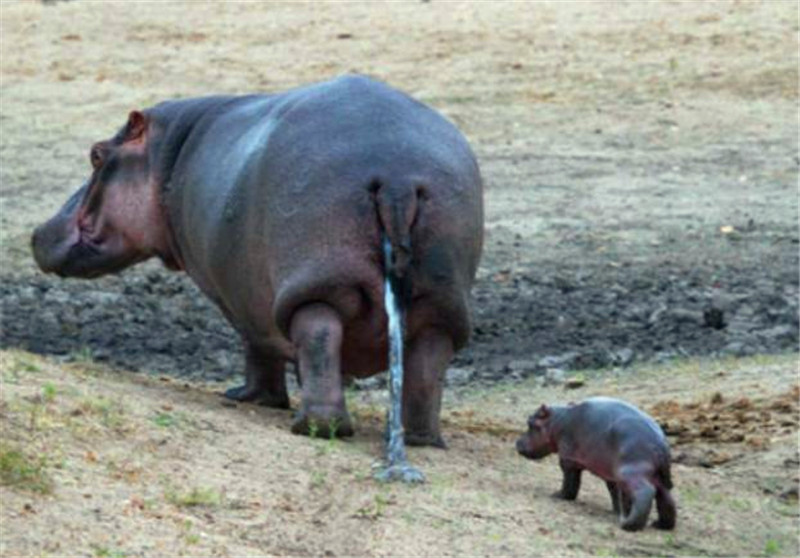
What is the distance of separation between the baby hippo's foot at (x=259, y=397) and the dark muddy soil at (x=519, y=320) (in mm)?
1623

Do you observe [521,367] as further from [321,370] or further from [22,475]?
[22,475]

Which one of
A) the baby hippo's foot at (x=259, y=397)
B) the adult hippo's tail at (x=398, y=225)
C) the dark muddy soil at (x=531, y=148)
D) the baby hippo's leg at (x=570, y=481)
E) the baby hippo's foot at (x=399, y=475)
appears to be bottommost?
the dark muddy soil at (x=531, y=148)

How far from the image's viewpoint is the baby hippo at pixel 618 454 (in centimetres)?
924

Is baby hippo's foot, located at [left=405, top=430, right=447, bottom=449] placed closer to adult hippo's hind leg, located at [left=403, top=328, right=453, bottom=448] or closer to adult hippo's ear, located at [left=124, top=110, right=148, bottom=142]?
adult hippo's hind leg, located at [left=403, top=328, right=453, bottom=448]

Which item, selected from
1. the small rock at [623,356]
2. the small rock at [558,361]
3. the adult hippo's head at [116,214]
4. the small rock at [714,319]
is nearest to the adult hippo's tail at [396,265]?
the adult hippo's head at [116,214]

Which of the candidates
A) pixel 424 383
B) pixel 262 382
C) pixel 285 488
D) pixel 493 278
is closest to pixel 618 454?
pixel 424 383

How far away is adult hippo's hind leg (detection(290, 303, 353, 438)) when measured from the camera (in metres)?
9.87

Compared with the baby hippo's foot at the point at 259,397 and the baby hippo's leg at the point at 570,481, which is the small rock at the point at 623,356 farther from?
the baby hippo's leg at the point at 570,481

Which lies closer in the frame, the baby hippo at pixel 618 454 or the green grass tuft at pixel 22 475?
the green grass tuft at pixel 22 475

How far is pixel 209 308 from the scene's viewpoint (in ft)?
45.6

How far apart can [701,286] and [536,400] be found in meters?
2.45

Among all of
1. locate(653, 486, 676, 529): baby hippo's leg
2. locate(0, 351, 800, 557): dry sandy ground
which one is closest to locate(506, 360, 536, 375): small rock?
locate(0, 351, 800, 557): dry sandy ground

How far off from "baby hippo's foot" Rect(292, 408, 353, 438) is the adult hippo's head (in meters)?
1.69

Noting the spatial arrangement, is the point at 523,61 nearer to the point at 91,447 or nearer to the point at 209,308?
the point at 209,308
